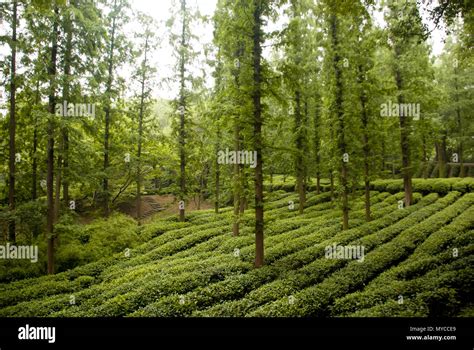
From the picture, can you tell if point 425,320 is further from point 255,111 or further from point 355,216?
point 355,216

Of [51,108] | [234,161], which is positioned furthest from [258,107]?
[51,108]

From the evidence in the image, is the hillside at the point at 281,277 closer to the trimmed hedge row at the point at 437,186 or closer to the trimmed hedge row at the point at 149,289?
the trimmed hedge row at the point at 149,289

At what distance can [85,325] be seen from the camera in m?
7.52

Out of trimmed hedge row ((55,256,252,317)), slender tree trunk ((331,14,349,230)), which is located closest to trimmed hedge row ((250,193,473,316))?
trimmed hedge row ((55,256,252,317))

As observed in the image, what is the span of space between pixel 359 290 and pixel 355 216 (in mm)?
10371

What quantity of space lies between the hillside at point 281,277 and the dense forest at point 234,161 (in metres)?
0.08

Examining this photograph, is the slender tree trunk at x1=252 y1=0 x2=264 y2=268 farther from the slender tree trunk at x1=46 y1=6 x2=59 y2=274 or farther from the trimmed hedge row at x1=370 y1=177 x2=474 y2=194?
the trimmed hedge row at x1=370 y1=177 x2=474 y2=194

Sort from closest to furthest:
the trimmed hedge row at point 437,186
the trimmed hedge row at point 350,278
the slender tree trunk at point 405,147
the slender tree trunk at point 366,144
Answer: the trimmed hedge row at point 350,278
the slender tree trunk at point 366,144
the slender tree trunk at point 405,147
the trimmed hedge row at point 437,186

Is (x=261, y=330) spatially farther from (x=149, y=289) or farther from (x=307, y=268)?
(x=149, y=289)

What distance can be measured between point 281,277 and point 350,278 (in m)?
2.35

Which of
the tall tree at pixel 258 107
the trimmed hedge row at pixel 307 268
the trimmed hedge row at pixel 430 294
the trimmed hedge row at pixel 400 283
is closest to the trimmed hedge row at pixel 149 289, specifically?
the tall tree at pixel 258 107

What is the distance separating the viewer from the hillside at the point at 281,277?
8.47m

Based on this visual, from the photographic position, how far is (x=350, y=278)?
10.2 metres

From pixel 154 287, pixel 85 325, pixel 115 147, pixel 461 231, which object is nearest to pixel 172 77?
pixel 115 147
